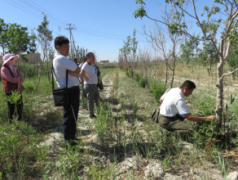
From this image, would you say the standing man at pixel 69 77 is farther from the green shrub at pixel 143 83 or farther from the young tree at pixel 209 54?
the young tree at pixel 209 54

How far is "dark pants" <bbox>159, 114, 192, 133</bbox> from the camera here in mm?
2422

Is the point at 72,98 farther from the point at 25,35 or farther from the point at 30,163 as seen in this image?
the point at 25,35

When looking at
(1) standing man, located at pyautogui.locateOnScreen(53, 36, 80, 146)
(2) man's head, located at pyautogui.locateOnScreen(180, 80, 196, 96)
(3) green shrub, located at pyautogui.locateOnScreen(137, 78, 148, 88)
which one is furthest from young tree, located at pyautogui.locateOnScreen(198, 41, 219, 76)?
(1) standing man, located at pyautogui.locateOnScreen(53, 36, 80, 146)

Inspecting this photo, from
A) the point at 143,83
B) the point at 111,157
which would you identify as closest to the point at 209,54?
the point at 143,83

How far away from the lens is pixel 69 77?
220cm

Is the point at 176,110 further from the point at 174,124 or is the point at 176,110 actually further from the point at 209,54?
the point at 209,54

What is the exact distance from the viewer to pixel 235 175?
1564 millimetres

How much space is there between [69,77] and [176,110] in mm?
1846

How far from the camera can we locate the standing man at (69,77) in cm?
209

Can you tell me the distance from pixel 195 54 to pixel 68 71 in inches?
557

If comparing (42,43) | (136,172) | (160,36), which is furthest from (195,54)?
(136,172)

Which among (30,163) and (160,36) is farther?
(160,36)

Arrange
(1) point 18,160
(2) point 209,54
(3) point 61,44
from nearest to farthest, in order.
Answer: (1) point 18,160
(3) point 61,44
(2) point 209,54

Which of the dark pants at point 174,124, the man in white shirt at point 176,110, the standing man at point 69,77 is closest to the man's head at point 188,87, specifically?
the man in white shirt at point 176,110
